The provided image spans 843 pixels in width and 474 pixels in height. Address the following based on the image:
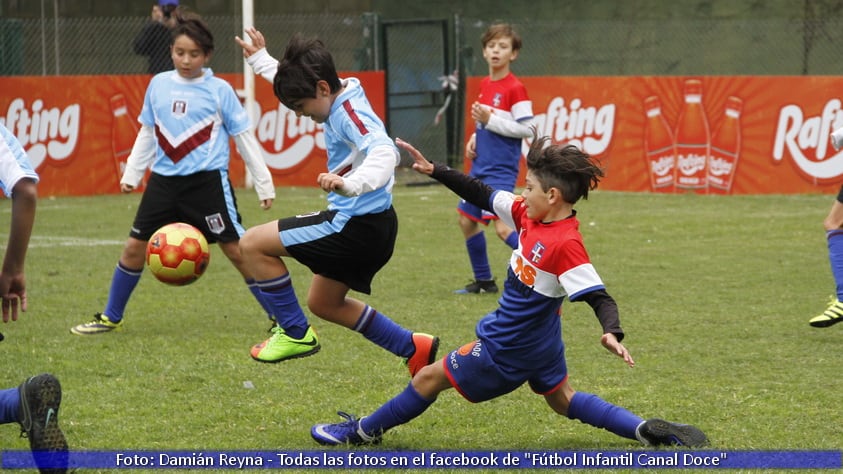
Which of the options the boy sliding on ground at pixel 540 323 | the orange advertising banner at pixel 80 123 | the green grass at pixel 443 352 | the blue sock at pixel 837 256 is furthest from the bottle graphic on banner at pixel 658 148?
the boy sliding on ground at pixel 540 323

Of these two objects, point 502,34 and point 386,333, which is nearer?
point 386,333

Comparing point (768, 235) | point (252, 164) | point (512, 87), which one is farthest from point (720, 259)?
point (252, 164)

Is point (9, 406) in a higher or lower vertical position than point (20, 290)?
lower

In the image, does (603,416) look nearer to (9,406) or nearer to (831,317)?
(9,406)

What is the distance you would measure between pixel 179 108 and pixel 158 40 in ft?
34.3

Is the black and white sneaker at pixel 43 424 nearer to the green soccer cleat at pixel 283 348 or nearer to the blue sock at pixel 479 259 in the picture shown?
the green soccer cleat at pixel 283 348

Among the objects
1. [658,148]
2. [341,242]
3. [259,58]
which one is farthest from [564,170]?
[658,148]

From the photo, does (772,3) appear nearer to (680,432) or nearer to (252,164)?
(252,164)

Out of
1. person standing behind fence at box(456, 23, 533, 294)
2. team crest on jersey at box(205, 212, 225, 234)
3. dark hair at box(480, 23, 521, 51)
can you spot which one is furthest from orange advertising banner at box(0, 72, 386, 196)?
team crest on jersey at box(205, 212, 225, 234)

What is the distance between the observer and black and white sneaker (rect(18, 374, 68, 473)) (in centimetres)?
427

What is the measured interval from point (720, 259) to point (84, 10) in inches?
590

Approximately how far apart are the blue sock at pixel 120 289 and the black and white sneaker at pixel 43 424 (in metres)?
3.32

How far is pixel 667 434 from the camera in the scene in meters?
4.79

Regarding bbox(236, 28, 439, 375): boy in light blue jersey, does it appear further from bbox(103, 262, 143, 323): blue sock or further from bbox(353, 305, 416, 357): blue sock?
bbox(103, 262, 143, 323): blue sock
